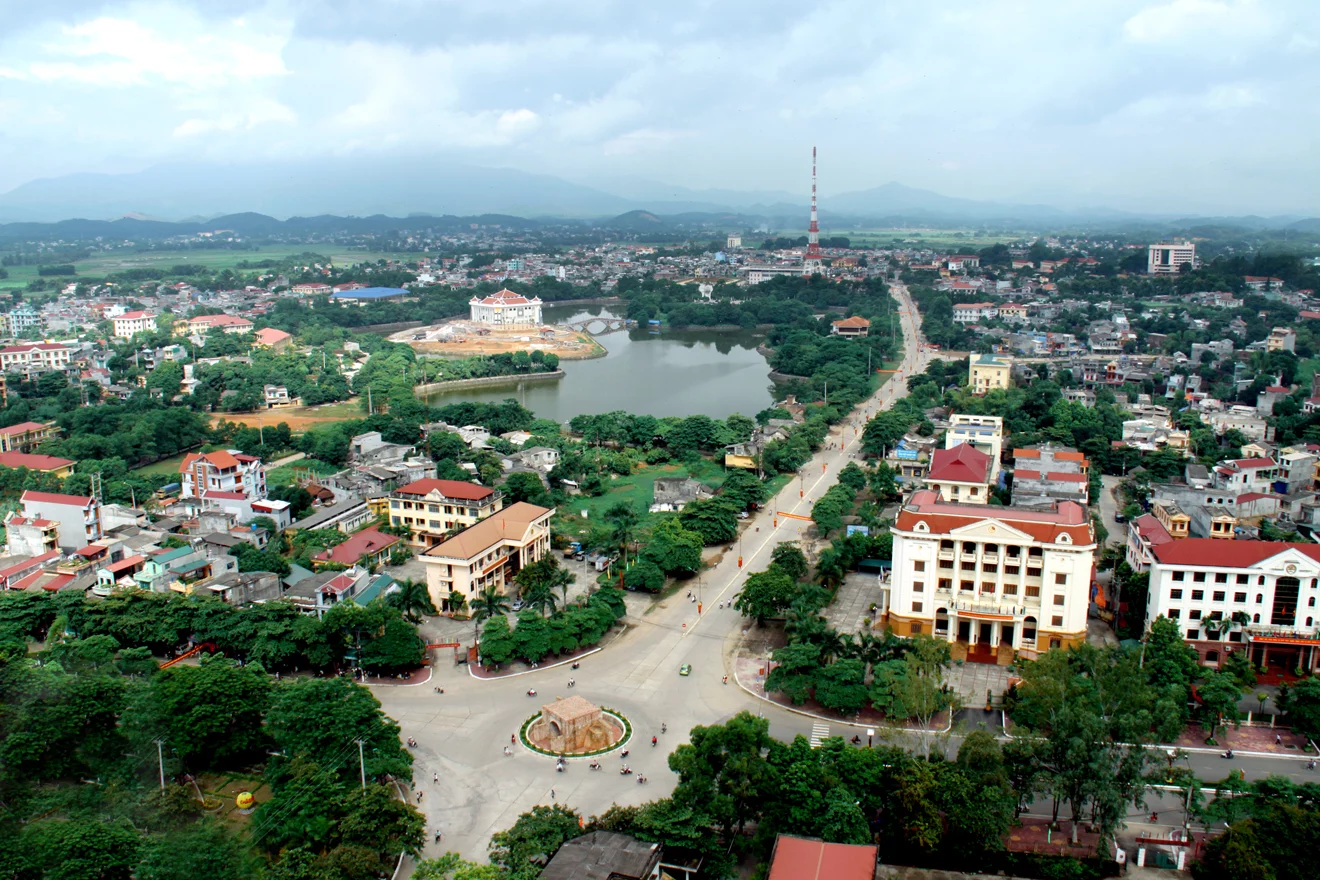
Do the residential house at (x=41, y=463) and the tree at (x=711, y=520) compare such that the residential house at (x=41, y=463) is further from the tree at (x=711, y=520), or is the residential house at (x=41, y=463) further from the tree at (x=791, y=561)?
the tree at (x=791, y=561)

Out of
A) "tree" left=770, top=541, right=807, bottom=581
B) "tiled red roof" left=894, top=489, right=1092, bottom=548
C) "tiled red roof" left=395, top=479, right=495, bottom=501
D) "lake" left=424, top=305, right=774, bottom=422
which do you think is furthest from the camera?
"lake" left=424, top=305, right=774, bottom=422

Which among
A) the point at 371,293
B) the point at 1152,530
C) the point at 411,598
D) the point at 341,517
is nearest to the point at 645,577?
the point at 411,598

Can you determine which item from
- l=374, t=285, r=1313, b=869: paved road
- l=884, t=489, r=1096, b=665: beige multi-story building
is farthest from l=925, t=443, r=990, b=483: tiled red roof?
l=374, t=285, r=1313, b=869: paved road

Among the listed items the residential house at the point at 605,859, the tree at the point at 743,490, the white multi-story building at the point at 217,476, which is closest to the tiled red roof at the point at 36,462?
the white multi-story building at the point at 217,476

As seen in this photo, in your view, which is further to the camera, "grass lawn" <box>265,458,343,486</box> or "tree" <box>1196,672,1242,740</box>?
"grass lawn" <box>265,458,343,486</box>

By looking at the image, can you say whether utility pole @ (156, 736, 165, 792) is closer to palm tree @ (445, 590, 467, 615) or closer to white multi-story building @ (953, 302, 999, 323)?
palm tree @ (445, 590, 467, 615)

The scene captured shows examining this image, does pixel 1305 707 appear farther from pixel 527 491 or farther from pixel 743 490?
pixel 527 491

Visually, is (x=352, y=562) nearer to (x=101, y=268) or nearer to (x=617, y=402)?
(x=617, y=402)
